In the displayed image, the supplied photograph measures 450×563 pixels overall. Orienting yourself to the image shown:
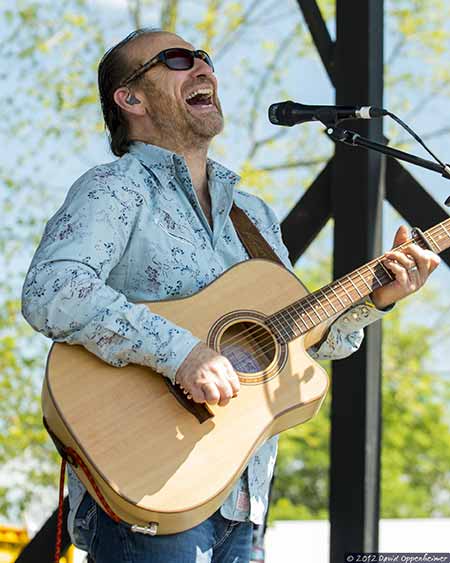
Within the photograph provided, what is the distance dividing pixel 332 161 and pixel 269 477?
129 cm

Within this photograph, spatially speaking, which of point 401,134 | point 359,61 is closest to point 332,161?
point 359,61

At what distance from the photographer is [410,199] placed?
3.13m

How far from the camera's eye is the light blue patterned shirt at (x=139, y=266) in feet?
6.69

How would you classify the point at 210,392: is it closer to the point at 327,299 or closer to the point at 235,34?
the point at 327,299

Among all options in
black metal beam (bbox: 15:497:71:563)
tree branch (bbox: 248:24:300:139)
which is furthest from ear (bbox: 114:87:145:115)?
tree branch (bbox: 248:24:300:139)

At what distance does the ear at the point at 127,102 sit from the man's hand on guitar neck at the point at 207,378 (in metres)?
0.78

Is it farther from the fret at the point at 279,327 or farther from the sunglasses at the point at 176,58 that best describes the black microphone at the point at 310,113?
the fret at the point at 279,327

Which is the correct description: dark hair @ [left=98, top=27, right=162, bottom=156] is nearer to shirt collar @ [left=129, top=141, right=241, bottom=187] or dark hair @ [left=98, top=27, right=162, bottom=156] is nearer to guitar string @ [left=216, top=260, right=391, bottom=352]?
shirt collar @ [left=129, top=141, right=241, bottom=187]

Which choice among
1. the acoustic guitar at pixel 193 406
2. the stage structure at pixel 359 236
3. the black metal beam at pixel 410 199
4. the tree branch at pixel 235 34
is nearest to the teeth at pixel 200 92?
the acoustic guitar at pixel 193 406

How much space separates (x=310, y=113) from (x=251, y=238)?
0.32 meters

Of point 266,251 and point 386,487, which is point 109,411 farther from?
point 386,487

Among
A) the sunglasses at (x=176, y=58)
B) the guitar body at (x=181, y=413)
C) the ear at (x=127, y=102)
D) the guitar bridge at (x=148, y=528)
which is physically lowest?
the guitar bridge at (x=148, y=528)

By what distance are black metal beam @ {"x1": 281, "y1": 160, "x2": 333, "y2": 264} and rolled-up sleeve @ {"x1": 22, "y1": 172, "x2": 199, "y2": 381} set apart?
1.14 metres

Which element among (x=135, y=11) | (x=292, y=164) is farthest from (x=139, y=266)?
(x=292, y=164)
